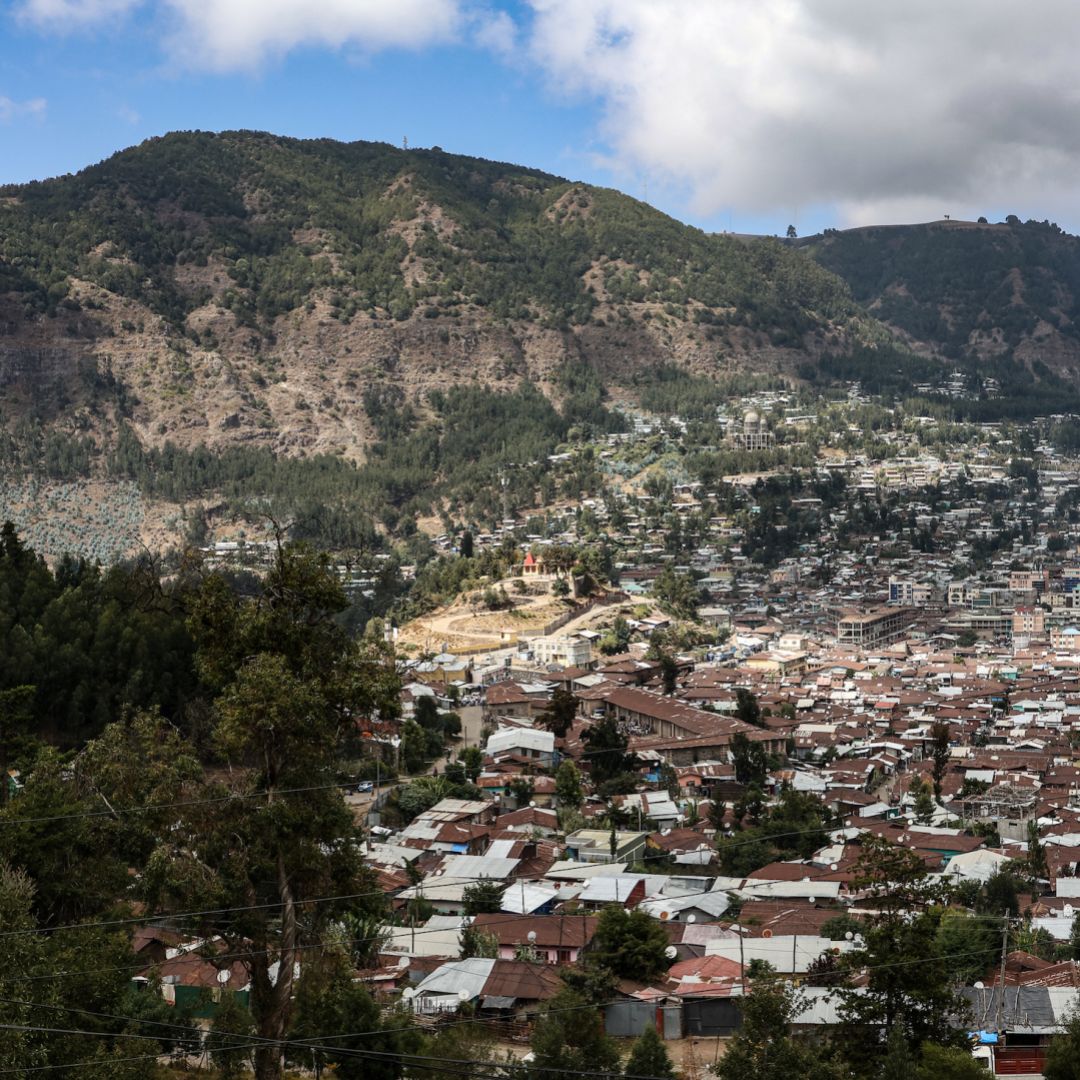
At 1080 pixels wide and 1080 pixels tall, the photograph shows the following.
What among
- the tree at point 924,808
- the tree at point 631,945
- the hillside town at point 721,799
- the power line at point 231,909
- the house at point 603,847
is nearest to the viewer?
the power line at point 231,909

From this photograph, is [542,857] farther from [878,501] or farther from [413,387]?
[413,387]

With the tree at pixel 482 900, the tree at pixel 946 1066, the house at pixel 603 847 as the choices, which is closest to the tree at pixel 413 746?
the house at pixel 603 847

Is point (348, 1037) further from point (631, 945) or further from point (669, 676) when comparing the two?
point (669, 676)

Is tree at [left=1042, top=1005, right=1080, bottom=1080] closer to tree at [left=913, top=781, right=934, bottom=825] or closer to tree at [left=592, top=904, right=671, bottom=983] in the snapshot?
tree at [left=592, top=904, right=671, bottom=983]

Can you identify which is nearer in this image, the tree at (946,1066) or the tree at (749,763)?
the tree at (946,1066)

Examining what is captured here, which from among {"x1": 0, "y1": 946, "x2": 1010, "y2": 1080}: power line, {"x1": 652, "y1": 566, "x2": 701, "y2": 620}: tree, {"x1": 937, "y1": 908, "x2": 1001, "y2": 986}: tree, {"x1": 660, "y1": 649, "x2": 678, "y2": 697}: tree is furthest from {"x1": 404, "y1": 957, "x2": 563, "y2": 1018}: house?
{"x1": 652, "y1": 566, "x2": 701, "y2": 620}: tree

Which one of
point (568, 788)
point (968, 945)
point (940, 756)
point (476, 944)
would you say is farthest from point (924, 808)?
point (476, 944)

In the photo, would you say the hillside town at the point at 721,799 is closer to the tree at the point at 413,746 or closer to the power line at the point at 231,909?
the tree at the point at 413,746

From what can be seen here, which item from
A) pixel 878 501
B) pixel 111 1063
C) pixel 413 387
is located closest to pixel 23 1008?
pixel 111 1063
